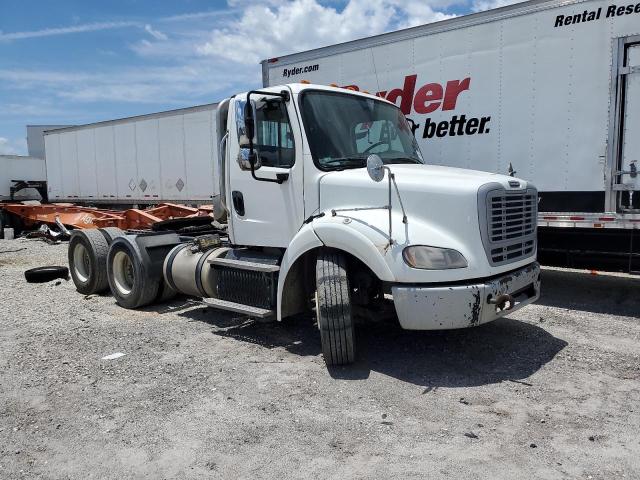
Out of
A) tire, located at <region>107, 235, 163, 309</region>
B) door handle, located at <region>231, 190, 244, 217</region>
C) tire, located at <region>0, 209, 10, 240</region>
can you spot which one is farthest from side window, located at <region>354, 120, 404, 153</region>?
tire, located at <region>0, 209, 10, 240</region>

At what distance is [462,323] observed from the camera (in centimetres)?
416

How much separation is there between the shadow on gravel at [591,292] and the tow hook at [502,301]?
3.04m

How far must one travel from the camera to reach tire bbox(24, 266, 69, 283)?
29.7 feet

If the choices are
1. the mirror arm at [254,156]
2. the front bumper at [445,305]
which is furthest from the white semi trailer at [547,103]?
the front bumper at [445,305]

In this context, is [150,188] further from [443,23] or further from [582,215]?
[582,215]

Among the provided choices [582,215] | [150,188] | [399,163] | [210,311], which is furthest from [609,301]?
[150,188]

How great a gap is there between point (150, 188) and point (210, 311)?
10908 millimetres

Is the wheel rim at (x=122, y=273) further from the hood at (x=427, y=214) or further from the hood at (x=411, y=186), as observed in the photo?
the hood at (x=427, y=214)

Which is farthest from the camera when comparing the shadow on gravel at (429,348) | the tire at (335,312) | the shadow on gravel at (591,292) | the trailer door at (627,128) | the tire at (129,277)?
the shadow on gravel at (591,292)

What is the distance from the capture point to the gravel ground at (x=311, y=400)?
3.16 meters

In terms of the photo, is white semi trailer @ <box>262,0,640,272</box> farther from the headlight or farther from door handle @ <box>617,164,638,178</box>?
the headlight

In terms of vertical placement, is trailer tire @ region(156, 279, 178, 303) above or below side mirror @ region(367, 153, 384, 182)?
below

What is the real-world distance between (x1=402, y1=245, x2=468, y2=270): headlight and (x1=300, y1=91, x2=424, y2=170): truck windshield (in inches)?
49.7

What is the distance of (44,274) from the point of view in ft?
30.0
